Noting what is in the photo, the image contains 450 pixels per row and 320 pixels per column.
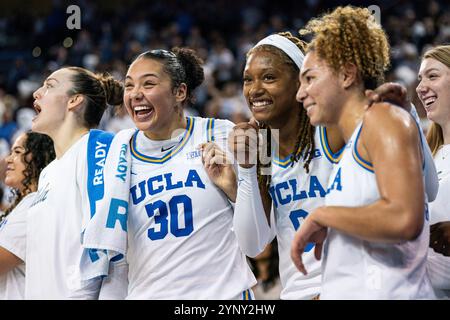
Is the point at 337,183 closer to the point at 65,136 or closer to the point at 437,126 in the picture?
the point at 437,126

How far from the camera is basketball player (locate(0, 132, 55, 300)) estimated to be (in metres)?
3.67

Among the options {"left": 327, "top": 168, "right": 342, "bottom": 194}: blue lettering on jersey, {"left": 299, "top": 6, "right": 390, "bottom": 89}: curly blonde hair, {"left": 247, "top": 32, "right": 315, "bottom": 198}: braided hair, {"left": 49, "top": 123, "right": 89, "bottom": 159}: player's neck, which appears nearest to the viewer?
{"left": 327, "top": 168, "right": 342, "bottom": 194}: blue lettering on jersey

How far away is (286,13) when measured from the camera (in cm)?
1132

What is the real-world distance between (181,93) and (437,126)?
4.34 ft

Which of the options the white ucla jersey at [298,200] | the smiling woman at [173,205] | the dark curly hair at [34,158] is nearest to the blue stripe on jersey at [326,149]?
the white ucla jersey at [298,200]

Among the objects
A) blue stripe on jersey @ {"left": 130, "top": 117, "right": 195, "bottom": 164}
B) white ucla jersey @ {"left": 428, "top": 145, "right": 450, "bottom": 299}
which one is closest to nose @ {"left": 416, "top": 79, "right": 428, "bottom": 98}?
white ucla jersey @ {"left": 428, "top": 145, "right": 450, "bottom": 299}

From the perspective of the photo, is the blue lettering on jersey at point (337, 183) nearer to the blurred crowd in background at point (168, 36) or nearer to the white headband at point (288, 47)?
the white headband at point (288, 47)

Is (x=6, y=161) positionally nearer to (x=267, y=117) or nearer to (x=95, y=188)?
(x=95, y=188)

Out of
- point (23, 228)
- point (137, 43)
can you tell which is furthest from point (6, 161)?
point (137, 43)

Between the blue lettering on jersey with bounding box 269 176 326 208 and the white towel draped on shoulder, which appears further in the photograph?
the white towel draped on shoulder

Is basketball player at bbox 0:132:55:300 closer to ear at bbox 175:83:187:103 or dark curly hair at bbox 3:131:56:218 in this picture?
dark curly hair at bbox 3:131:56:218

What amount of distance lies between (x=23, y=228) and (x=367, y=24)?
2258mm

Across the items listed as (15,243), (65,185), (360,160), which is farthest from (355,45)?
(15,243)

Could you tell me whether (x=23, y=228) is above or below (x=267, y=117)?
below
